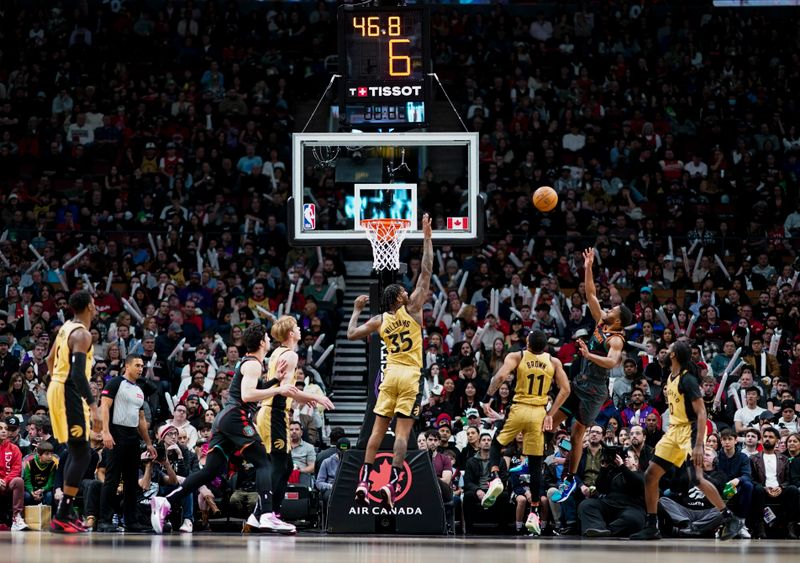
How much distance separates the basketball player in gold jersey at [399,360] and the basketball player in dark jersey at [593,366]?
6.83 ft

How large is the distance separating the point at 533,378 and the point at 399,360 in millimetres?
1772

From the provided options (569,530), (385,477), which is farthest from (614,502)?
(385,477)

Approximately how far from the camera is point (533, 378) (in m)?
14.1

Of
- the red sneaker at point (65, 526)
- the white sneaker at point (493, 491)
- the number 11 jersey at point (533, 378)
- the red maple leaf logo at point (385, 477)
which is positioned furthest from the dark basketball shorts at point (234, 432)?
the white sneaker at point (493, 491)

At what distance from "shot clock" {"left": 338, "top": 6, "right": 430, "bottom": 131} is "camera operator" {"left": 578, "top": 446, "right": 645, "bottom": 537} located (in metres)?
4.71

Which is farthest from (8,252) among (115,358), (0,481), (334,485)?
(334,485)

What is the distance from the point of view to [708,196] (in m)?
26.6

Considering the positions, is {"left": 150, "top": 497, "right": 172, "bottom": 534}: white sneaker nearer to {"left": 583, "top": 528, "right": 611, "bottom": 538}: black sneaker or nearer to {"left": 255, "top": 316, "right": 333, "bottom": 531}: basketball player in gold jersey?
{"left": 255, "top": 316, "right": 333, "bottom": 531}: basketball player in gold jersey

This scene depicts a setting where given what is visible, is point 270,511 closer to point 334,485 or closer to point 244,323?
point 334,485

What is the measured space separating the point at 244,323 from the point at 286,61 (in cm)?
1066

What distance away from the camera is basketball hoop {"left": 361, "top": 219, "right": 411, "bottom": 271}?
14.3m

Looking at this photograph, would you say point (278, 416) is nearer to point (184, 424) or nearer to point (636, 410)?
point (184, 424)

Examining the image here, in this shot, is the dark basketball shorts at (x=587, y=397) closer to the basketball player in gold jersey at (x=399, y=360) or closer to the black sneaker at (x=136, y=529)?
the basketball player in gold jersey at (x=399, y=360)

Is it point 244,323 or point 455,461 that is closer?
point 455,461
